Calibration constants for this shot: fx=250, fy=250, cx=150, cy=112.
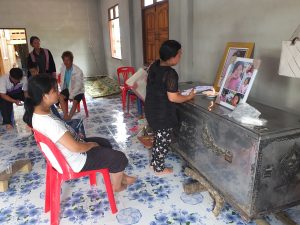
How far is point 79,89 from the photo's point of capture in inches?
149

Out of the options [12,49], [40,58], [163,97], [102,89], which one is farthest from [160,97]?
[12,49]

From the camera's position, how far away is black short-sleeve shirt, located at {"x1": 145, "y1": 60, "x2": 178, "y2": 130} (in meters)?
1.98

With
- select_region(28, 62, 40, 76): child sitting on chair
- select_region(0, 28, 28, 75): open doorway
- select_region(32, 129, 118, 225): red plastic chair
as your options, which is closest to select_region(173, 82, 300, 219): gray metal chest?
select_region(32, 129, 118, 225): red plastic chair

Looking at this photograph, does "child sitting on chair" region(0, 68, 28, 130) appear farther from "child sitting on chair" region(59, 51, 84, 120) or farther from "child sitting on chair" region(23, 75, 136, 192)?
"child sitting on chair" region(23, 75, 136, 192)

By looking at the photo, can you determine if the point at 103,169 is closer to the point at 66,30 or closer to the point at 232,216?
the point at 232,216

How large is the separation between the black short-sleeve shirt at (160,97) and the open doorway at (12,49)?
6.83 m

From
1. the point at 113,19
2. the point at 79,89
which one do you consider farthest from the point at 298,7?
the point at 113,19

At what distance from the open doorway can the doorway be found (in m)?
4.54

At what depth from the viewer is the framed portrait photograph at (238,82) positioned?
66.9 inches

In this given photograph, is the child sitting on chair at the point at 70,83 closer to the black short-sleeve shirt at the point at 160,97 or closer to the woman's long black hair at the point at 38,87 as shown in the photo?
the black short-sleeve shirt at the point at 160,97

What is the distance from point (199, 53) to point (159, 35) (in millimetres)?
1644

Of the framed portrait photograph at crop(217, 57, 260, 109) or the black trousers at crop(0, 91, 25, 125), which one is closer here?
the framed portrait photograph at crop(217, 57, 260, 109)

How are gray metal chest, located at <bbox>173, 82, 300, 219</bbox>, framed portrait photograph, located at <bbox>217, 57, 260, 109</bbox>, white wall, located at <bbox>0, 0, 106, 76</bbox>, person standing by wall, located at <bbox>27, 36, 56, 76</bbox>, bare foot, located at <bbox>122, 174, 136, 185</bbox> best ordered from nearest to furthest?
gray metal chest, located at <bbox>173, 82, 300, 219</bbox>
framed portrait photograph, located at <bbox>217, 57, 260, 109</bbox>
bare foot, located at <bbox>122, 174, 136, 185</bbox>
person standing by wall, located at <bbox>27, 36, 56, 76</bbox>
white wall, located at <bbox>0, 0, 106, 76</bbox>

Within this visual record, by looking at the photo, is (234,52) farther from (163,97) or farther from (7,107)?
(7,107)
